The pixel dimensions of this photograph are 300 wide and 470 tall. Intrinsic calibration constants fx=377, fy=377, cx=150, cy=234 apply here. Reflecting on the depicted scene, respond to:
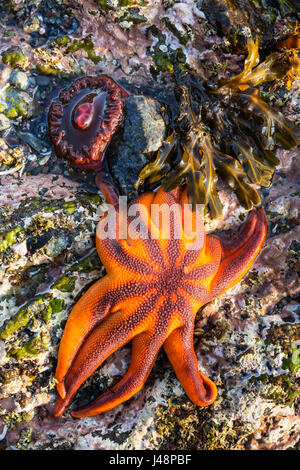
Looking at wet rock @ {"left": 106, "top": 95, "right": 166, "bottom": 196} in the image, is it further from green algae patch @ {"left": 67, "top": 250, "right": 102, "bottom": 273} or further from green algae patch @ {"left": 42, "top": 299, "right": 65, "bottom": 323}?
green algae patch @ {"left": 42, "top": 299, "right": 65, "bottom": 323}

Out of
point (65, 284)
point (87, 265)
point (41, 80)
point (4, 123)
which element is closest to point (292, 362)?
point (87, 265)

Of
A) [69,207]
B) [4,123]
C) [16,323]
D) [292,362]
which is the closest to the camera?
[16,323]

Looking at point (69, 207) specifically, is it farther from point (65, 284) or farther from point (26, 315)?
point (26, 315)

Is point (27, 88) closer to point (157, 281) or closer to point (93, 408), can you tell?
point (157, 281)

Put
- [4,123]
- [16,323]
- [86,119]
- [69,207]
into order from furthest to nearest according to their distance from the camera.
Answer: [4,123] < [86,119] < [69,207] < [16,323]

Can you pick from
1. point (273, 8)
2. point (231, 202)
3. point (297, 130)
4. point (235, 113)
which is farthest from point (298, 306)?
point (273, 8)

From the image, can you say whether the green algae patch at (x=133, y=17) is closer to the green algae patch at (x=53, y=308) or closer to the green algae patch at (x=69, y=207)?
the green algae patch at (x=69, y=207)

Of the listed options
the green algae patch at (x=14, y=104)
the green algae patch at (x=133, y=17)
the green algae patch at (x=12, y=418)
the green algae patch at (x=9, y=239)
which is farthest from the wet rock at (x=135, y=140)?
the green algae patch at (x=12, y=418)

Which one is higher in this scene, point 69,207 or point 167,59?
point 167,59
